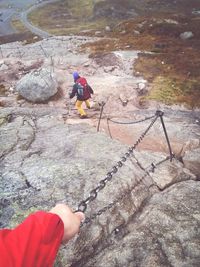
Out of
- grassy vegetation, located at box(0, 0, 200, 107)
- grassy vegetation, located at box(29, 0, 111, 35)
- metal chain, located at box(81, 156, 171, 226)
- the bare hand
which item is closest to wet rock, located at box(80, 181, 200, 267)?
metal chain, located at box(81, 156, 171, 226)

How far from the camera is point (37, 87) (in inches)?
767

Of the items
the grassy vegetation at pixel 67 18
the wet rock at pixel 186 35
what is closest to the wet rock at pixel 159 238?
the wet rock at pixel 186 35

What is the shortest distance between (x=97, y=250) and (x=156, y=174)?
336 cm

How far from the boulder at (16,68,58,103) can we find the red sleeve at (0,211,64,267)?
17125 mm

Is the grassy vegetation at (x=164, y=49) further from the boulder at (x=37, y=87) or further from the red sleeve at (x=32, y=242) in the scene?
the red sleeve at (x=32, y=242)

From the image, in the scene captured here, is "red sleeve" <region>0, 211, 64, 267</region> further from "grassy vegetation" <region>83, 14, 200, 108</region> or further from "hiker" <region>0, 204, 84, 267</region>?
"grassy vegetation" <region>83, 14, 200, 108</region>

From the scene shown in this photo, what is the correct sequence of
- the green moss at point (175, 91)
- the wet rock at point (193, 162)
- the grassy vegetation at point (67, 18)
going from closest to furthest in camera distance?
1. the wet rock at point (193, 162)
2. the green moss at point (175, 91)
3. the grassy vegetation at point (67, 18)

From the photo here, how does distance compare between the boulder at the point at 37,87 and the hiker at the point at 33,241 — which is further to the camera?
the boulder at the point at 37,87

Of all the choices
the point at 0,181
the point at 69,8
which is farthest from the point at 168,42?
the point at 69,8

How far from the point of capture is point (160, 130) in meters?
14.0

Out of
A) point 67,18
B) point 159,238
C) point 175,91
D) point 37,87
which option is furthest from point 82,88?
point 67,18

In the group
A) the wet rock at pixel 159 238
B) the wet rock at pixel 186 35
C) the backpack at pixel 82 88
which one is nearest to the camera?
the wet rock at pixel 159 238

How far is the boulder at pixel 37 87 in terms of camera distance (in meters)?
19.6

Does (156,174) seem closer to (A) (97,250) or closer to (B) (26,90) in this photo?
(A) (97,250)
